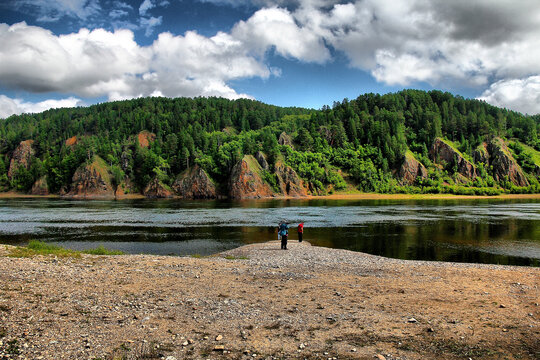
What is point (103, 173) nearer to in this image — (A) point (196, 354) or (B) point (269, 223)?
(B) point (269, 223)

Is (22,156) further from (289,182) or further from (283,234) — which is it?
(283,234)

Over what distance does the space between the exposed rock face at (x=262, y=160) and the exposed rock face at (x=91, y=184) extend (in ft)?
236

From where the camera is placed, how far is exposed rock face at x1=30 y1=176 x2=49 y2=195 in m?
161

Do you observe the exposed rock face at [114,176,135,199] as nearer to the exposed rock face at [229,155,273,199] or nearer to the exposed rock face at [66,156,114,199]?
the exposed rock face at [66,156,114,199]

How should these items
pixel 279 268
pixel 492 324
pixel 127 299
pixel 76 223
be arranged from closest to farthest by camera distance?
1. pixel 492 324
2. pixel 127 299
3. pixel 279 268
4. pixel 76 223

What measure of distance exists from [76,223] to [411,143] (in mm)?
175543

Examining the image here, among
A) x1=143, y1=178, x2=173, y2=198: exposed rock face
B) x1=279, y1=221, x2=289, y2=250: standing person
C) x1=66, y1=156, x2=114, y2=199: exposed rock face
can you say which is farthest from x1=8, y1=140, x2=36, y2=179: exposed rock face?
x1=279, y1=221, x2=289, y2=250: standing person

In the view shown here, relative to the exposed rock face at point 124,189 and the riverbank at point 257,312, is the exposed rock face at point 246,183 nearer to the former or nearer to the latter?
the exposed rock face at point 124,189

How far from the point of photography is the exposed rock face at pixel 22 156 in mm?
176625

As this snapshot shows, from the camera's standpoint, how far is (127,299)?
44.9 ft

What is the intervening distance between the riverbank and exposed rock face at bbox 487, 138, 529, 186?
563 feet

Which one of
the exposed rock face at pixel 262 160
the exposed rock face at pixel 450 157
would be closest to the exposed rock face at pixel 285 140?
the exposed rock face at pixel 262 160

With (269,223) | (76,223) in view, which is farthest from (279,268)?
(76,223)

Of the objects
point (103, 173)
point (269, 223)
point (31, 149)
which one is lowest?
point (269, 223)
